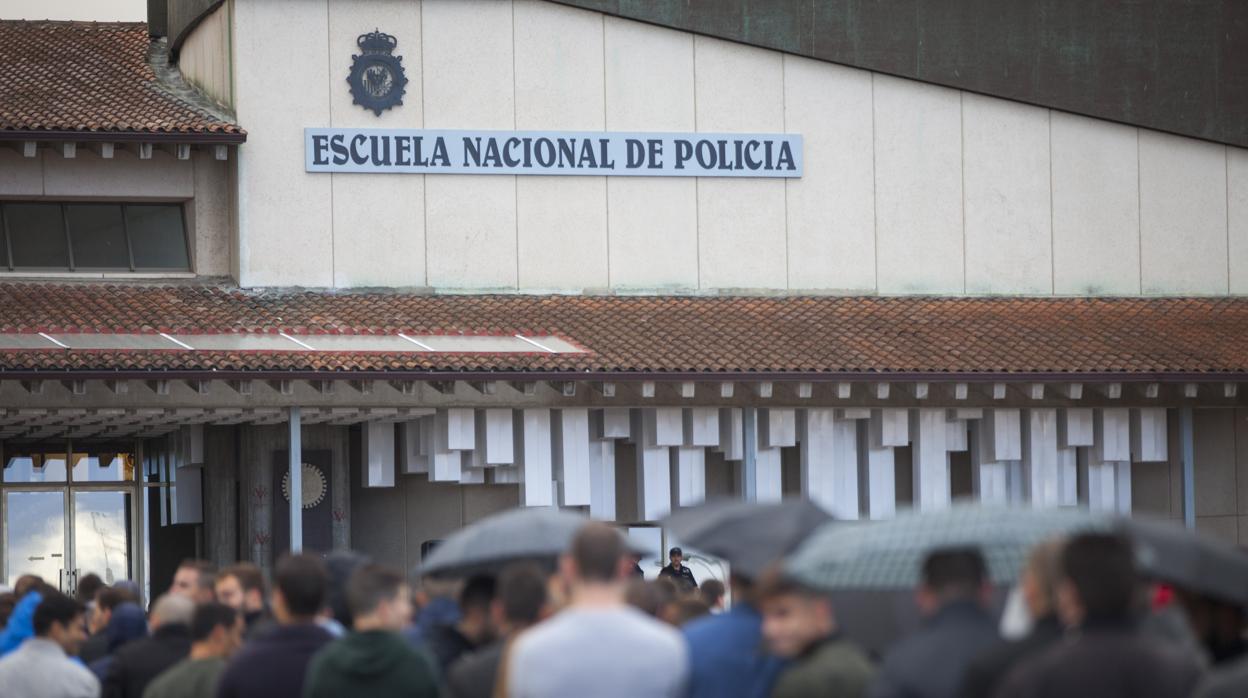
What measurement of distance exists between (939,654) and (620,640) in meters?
1.06

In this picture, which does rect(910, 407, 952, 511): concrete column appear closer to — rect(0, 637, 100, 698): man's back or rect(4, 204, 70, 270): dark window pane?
rect(4, 204, 70, 270): dark window pane

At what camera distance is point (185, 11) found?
29.5 m

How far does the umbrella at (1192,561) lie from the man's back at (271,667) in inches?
129

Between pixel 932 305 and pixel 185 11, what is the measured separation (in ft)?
39.8

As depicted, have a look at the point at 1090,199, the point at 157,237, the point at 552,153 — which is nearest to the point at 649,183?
the point at 552,153

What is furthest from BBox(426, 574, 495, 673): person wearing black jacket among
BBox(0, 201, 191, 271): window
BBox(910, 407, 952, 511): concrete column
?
BBox(0, 201, 191, 271): window

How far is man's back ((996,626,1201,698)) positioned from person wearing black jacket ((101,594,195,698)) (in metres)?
5.11

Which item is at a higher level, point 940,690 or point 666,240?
point 666,240

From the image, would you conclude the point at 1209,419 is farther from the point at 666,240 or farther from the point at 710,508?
the point at 710,508

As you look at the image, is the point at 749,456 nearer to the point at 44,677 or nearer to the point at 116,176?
the point at 116,176

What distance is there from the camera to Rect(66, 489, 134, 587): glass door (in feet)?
90.1

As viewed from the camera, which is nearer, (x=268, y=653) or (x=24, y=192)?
(x=268, y=653)

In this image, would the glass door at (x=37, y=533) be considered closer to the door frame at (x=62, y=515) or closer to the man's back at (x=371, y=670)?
the door frame at (x=62, y=515)

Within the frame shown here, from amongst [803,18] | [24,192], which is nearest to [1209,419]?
[803,18]
